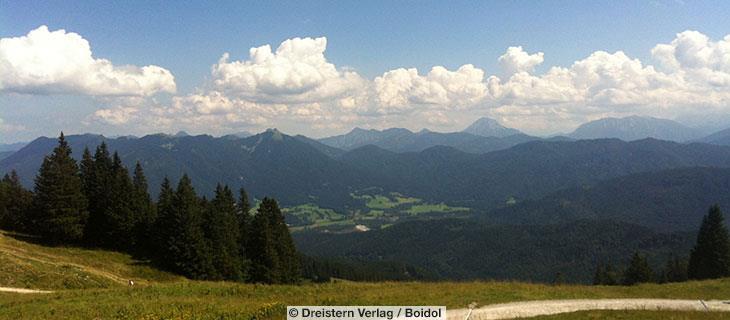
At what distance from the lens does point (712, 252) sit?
2822 inches

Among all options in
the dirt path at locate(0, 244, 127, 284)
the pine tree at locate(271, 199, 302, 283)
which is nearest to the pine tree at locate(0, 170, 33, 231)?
the dirt path at locate(0, 244, 127, 284)

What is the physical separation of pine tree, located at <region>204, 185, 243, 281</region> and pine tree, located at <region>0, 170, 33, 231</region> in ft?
93.9

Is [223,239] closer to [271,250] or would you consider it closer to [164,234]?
[271,250]

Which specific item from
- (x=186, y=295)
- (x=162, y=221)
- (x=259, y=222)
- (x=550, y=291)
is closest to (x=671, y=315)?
(x=550, y=291)

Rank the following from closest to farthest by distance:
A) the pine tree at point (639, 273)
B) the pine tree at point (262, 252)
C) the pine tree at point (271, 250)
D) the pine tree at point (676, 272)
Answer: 1. the pine tree at point (262, 252)
2. the pine tree at point (271, 250)
3. the pine tree at point (639, 273)
4. the pine tree at point (676, 272)

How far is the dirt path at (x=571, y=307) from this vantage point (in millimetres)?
24609

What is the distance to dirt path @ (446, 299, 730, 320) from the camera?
2461cm

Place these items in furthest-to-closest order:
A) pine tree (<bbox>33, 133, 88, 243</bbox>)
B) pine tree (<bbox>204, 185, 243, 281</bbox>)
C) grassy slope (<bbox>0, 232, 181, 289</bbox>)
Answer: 1. pine tree (<bbox>204, 185, 243, 281</bbox>)
2. pine tree (<bbox>33, 133, 88, 243</bbox>)
3. grassy slope (<bbox>0, 232, 181, 289</bbox>)

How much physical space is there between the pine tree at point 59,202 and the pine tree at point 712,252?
96.9 meters

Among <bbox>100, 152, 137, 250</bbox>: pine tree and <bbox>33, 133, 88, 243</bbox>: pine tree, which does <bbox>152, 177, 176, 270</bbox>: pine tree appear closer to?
<bbox>100, 152, 137, 250</bbox>: pine tree

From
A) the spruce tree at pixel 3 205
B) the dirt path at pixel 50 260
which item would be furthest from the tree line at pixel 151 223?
the dirt path at pixel 50 260

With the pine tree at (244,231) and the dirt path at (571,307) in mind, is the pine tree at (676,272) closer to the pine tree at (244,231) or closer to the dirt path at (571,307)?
the dirt path at (571,307)

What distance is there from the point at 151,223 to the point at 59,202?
11.8 meters

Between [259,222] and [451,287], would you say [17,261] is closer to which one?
[259,222]
